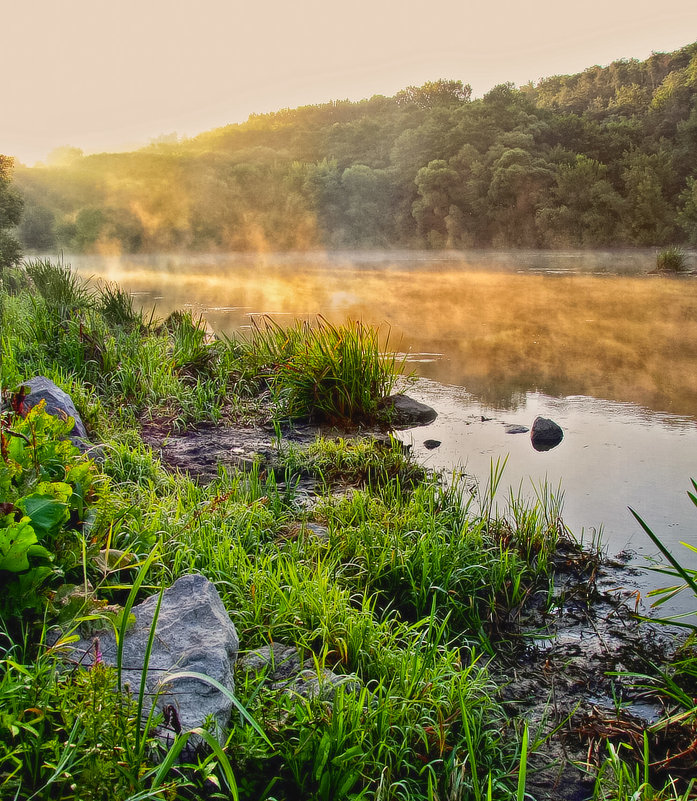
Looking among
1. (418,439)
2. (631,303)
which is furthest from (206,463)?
(631,303)

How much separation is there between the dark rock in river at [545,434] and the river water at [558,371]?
75mm

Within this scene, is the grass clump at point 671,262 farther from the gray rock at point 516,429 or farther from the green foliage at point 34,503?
the green foliage at point 34,503

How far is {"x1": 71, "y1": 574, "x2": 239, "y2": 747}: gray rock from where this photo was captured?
1.51m

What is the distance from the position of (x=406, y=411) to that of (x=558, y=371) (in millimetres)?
2899

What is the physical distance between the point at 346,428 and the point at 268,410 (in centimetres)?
67

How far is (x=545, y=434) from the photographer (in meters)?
5.12

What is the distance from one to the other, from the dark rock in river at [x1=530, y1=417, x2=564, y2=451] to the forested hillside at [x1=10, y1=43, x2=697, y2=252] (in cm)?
2829

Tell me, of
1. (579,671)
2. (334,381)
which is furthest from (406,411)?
(579,671)

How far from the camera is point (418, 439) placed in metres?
5.09

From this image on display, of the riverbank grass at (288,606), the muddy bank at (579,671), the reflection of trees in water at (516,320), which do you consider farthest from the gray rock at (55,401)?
the reflection of trees in water at (516,320)

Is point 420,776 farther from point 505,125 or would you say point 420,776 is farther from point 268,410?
point 505,125

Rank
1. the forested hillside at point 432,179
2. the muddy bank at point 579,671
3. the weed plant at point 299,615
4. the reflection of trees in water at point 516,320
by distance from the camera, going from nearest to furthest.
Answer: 1. the weed plant at point 299,615
2. the muddy bank at point 579,671
3. the reflection of trees in water at point 516,320
4. the forested hillside at point 432,179

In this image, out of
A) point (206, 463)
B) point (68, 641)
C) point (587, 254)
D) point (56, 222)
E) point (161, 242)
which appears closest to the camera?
point (68, 641)

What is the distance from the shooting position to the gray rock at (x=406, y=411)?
5.42 metres
